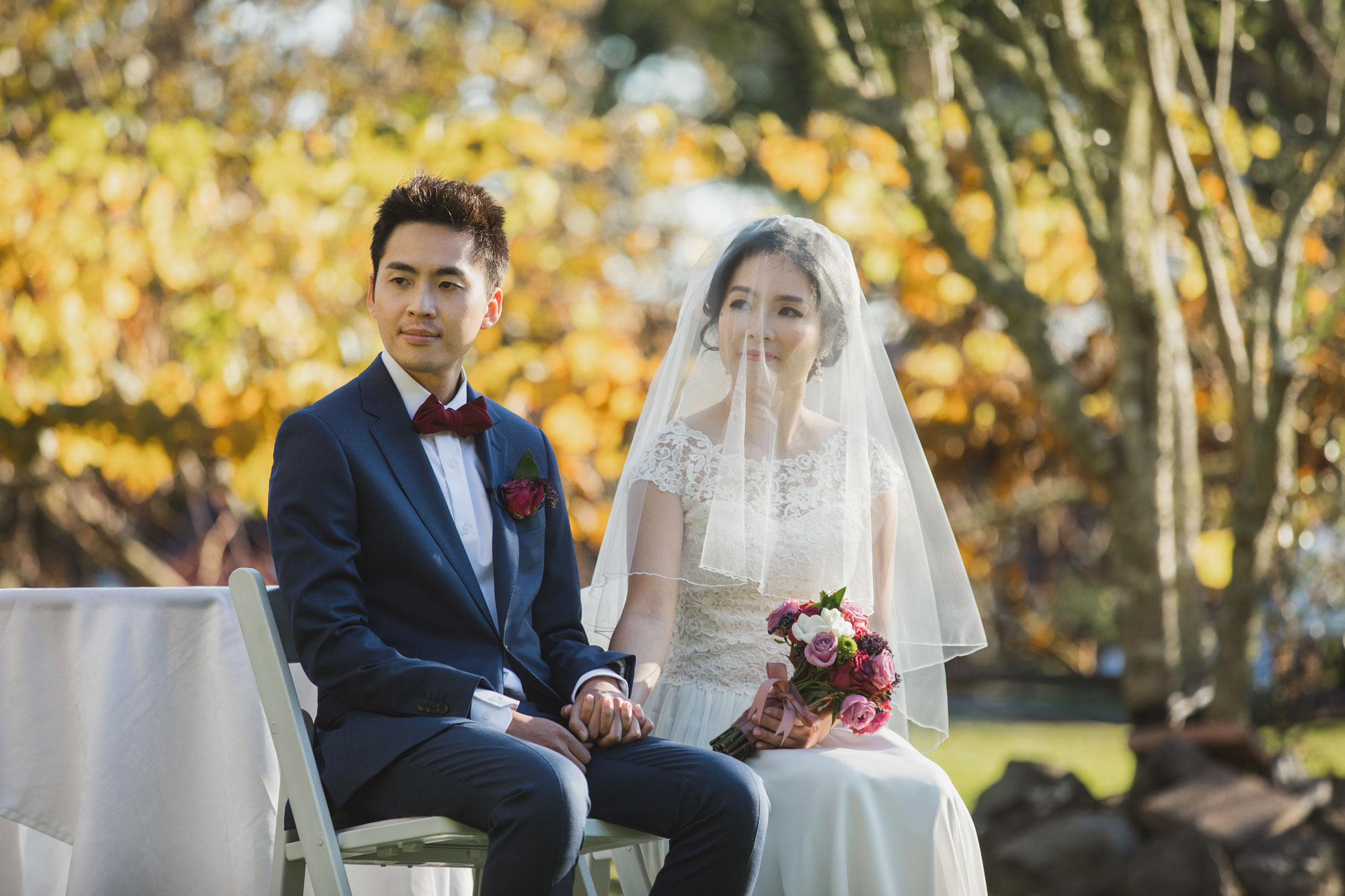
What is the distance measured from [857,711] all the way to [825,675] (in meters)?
0.09

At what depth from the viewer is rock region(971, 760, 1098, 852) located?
16.5 ft

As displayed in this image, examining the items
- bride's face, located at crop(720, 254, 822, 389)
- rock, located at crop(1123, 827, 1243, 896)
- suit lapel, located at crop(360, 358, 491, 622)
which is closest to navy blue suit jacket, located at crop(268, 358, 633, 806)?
suit lapel, located at crop(360, 358, 491, 622)

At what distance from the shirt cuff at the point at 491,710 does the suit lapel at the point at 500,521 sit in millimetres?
153

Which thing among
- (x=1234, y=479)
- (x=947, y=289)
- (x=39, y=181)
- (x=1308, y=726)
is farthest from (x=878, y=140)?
(x=39, y=181)

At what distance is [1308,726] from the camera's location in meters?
5.44

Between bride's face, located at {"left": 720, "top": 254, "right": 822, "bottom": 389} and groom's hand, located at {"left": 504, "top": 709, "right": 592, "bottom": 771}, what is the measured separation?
3.40 ft

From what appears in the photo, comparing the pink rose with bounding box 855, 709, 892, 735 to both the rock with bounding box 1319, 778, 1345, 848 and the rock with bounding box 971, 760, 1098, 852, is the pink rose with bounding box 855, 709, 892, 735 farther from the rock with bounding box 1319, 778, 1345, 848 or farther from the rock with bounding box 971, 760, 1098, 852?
the rock with bounding box 1319, 778, 1345, 848

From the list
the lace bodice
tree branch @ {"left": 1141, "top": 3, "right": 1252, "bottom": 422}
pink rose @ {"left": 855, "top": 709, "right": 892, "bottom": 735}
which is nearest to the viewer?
pink rose @ {"left": 855, "top": 709, "right": 892, "bottom": 735}

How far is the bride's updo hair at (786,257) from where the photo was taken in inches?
118

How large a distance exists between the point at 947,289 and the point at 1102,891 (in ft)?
9.25

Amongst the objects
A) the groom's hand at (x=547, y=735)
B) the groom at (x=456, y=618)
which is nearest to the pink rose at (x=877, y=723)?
the groom at (x=456, y=618)

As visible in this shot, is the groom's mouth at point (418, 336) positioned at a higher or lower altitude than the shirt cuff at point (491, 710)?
higher

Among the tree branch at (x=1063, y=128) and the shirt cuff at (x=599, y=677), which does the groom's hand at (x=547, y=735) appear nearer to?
the shirt cuff at (x=599, y=677)

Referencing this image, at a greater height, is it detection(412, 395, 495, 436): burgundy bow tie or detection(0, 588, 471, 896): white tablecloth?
detection(412, 395, 495, 436): burgundy bow tie
